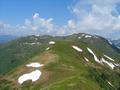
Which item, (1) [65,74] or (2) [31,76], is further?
(2) [31,76]

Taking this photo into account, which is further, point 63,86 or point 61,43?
point 61,43

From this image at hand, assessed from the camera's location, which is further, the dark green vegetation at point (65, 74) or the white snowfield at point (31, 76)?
the white snowfield at point (31, 76)

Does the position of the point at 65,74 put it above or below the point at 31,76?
above

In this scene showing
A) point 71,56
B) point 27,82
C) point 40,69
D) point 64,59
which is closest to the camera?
point 27,82

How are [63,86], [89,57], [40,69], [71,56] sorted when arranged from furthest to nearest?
[89,57], [71,56], [40,69], [63,86]

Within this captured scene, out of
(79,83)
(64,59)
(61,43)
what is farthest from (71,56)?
(79,83)

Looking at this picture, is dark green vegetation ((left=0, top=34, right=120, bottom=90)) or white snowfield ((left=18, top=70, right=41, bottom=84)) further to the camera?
white snowfield ((left=18, top=70, right=41, bottom=84))

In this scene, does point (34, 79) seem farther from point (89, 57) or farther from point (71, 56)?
point (89, 57)

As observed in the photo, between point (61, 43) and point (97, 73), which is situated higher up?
point (61, 43)
